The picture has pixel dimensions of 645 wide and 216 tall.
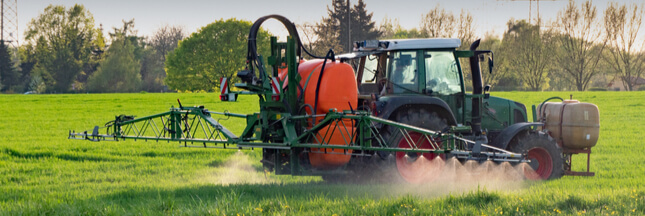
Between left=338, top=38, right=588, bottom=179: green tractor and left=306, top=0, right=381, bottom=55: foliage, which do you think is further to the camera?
left=306, top=0, right=381, bottom=55: foliage

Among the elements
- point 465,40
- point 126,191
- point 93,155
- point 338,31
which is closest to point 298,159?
point 126,191

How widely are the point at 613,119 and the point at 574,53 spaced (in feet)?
145

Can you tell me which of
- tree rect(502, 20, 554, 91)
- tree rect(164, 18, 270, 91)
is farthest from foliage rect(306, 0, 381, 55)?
tree rect(502, 20, 554, 91)

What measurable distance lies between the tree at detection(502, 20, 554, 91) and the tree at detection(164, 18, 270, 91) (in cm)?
2648

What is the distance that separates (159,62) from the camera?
101 m

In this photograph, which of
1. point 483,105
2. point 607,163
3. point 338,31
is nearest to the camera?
point 483,105

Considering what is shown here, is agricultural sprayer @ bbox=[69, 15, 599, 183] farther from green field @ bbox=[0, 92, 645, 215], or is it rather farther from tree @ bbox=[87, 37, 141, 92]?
tree @ bbox=[87, 37, 141, 92]

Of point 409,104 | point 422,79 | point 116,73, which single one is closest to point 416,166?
point 409,104

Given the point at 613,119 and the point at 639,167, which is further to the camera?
the point at 613,119

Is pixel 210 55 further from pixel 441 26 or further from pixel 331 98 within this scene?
pixel 331 98

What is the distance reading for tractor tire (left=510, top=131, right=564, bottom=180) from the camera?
11.8m

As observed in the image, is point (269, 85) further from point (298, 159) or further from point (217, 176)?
point (217, 176)

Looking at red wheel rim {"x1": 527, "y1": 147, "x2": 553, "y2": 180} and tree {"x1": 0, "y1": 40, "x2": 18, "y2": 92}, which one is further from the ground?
tree {"x1": 0, "y1": 40, "x2": 18, "y2": 92}

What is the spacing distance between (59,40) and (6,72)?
911 cm
